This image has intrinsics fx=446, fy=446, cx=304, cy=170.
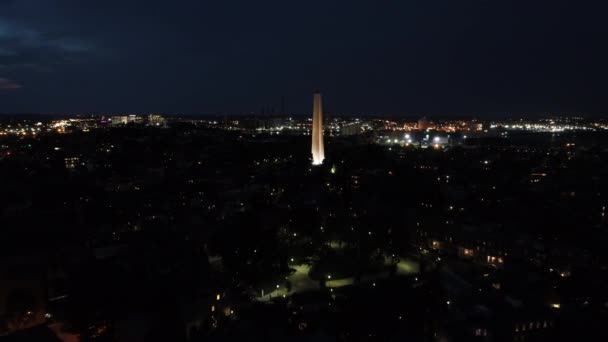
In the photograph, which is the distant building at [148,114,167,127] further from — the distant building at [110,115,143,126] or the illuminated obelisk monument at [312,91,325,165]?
the illuminated obelisk monument at [312,91,325,165]

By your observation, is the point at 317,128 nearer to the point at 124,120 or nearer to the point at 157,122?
the point at 157,122

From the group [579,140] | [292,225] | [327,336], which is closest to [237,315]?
[327,336]

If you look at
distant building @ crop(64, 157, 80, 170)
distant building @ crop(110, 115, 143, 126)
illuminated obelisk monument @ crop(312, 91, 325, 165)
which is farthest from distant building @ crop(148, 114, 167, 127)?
illuminated obelisk monument @ crop(312, 91, 325, 165)

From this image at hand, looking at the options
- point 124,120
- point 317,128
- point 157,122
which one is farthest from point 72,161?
point 124,120

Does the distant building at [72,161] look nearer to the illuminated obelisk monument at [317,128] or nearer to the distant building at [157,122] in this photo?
the illuminated obelisk monument at [317,128]

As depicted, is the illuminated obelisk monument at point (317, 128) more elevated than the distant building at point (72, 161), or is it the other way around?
the illuminated obelisk monument at point (317, 128)

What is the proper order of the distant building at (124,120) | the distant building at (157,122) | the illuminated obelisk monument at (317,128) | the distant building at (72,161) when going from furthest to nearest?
the distant building at (124,120)
the distant building at (157,122)
the distant building at (72,161)
the illuminated obelisk monument at (317,128)

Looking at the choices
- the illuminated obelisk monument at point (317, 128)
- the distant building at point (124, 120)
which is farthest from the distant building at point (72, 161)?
the distant building at point (124, 120)

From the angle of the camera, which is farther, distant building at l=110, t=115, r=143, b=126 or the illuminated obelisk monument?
distant building at l=110, t=115, r=143, b=126

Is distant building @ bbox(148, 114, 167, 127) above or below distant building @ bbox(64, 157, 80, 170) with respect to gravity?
above

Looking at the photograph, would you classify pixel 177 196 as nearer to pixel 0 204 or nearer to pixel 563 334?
pixel 0 204
